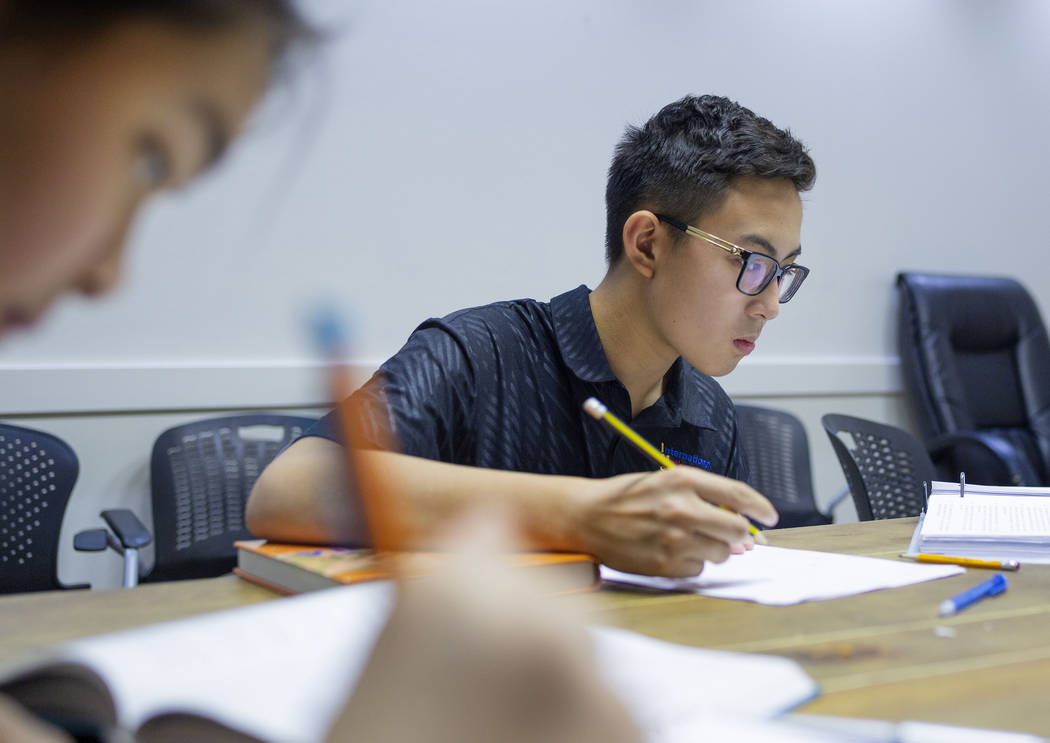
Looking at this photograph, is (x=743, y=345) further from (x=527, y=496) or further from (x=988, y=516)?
(x=527, y=496)

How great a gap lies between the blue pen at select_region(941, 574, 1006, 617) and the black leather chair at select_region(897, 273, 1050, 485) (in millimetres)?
2230

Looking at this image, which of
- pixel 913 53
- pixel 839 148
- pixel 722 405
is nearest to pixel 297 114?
pixel 722 405

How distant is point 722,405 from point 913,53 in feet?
7.83

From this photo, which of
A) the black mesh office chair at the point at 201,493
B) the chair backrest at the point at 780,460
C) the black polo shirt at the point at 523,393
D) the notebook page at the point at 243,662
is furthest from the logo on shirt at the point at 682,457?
the chair backrest at the point at 780,460

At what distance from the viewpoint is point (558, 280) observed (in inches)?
106

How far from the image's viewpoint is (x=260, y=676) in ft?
1.64

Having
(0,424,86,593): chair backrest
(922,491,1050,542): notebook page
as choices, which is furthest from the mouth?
(0,424,86,593): chair backrest

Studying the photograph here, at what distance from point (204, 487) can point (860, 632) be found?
159cm

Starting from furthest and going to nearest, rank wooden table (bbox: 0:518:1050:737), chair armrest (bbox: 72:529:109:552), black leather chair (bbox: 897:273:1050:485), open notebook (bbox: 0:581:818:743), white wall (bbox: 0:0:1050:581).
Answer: black leather chair (bbox: 897:273:1050:485) → white wall (bbox: 0:0:1050:581) → chair armrest (bbox: 72:529:109:552) → wooden table (bbox: 0:518:1050:737) → open notebook (bbox: 0:581:818:743)

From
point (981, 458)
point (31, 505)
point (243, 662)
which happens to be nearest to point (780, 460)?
point (981, 458)

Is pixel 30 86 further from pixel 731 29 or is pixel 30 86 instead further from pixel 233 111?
pixel 731 29

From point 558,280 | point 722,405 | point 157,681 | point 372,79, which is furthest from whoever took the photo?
point 558,280

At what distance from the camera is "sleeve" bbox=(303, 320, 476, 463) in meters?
1.17

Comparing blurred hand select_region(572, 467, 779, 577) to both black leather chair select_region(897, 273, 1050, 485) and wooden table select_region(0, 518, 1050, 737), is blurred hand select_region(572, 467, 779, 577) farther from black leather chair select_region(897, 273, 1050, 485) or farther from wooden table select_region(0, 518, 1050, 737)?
black leather chair select_region(897, 273, 1050, 485)
